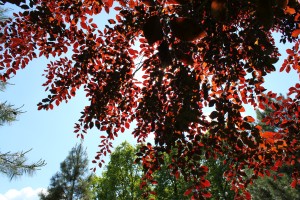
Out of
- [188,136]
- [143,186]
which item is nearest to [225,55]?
[188,136]

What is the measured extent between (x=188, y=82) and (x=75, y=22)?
2338mm

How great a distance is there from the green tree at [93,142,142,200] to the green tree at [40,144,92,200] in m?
3.85

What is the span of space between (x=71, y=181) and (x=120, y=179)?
5.56 metres

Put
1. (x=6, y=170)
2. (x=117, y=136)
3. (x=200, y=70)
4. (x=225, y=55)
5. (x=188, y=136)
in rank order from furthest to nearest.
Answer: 1. (x=6, y=170)
2. (x=117, y=136)
3. (x=200, y=70)
4. (x=188, y=136)
5. (x=225, y=55)

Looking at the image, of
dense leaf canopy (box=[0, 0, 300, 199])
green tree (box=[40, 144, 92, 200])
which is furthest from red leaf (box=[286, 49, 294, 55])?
green tree (box=[40, 144, 92, 200])

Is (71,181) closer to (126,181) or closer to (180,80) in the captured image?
(126,181)

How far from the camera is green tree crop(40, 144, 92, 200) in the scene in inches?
746

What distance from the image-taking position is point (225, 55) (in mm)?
3027

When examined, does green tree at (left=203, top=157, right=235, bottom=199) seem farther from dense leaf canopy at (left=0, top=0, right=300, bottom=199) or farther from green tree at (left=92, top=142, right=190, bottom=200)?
dense leaf canopy at (left=0, top=0, right=300, bottom=199)

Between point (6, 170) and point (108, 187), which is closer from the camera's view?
point (6, 170)

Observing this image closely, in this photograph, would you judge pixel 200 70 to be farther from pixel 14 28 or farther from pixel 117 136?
pixel 14 28

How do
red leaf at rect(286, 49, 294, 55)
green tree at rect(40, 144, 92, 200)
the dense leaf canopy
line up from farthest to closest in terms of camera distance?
green tree at rect(40, 144, 92, 200), red leaf at rect(286, 49, 294, 55), the dense leaf canopy

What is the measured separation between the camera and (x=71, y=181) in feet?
64.5

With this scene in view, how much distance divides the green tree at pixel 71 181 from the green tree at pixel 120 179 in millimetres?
3848
